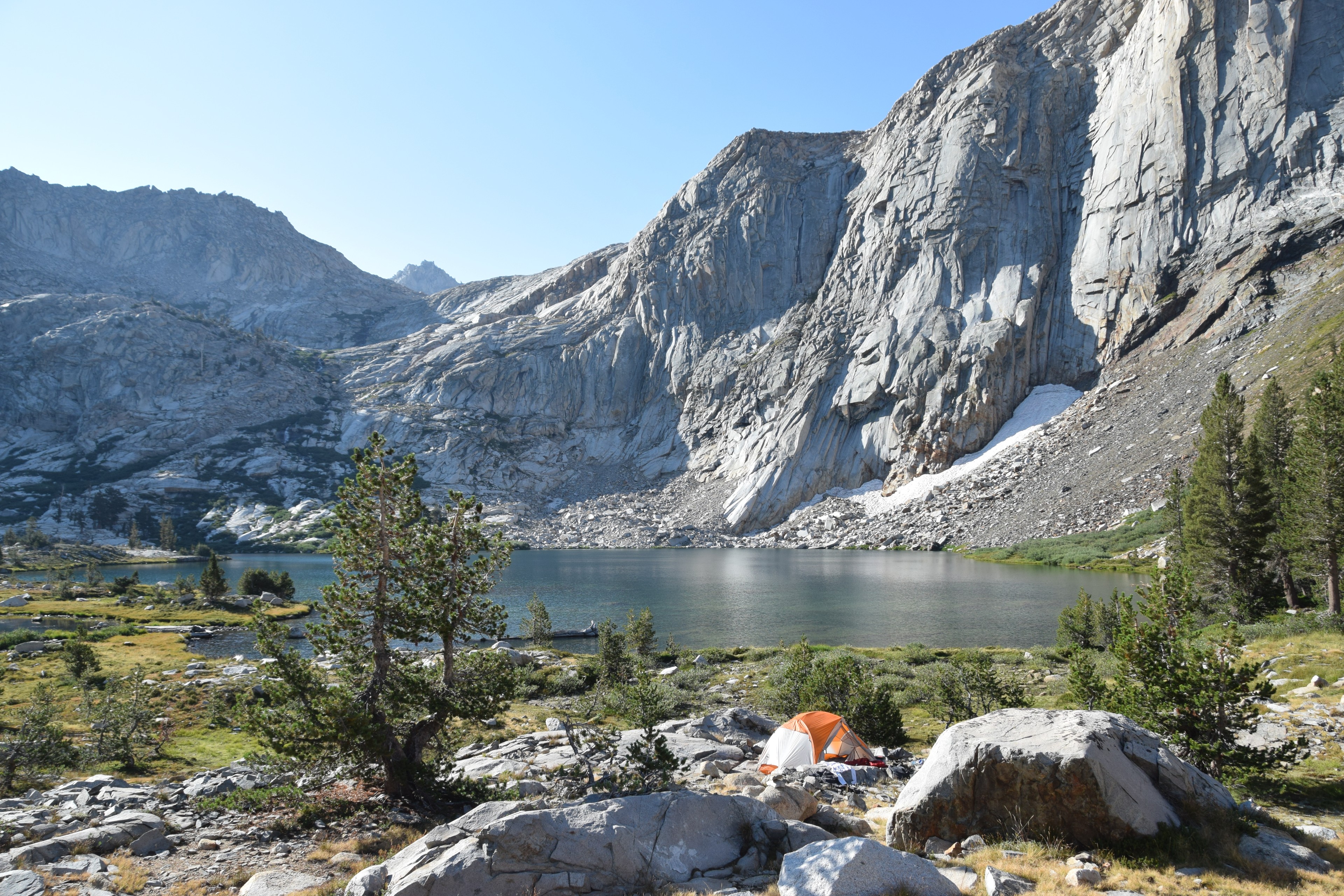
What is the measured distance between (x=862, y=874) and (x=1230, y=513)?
128 ft

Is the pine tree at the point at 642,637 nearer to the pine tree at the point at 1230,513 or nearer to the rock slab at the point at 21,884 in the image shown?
the rock slab at the point at 21,884

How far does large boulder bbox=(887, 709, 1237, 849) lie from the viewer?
9.64m

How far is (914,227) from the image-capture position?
152 meters

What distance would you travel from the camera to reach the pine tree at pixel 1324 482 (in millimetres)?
26844

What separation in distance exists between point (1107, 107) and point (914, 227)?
4435 cm

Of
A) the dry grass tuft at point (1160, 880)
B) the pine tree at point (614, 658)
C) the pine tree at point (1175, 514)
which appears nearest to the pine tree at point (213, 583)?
the pine tree at point (614, 658)

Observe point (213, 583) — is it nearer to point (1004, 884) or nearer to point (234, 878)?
point (234, 878)

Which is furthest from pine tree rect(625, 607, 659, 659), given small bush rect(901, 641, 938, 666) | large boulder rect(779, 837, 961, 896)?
large boulder rect(779, 837, 961, 896)

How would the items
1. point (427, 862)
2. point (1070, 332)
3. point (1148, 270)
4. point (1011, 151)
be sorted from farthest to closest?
point (1011, 151) → point (1070, 332) → point (1148, 270) → point (427, 862)

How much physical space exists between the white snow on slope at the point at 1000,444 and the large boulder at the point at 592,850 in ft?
399

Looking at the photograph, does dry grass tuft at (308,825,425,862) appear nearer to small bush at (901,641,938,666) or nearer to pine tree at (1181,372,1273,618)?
small bush at (901,641,938,666)

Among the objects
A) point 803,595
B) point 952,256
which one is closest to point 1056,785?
point 803,595

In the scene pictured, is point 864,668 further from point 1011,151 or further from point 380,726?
point 1011,151

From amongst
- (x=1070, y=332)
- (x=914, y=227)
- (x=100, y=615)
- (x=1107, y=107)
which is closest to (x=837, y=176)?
(x=914, y=227)
